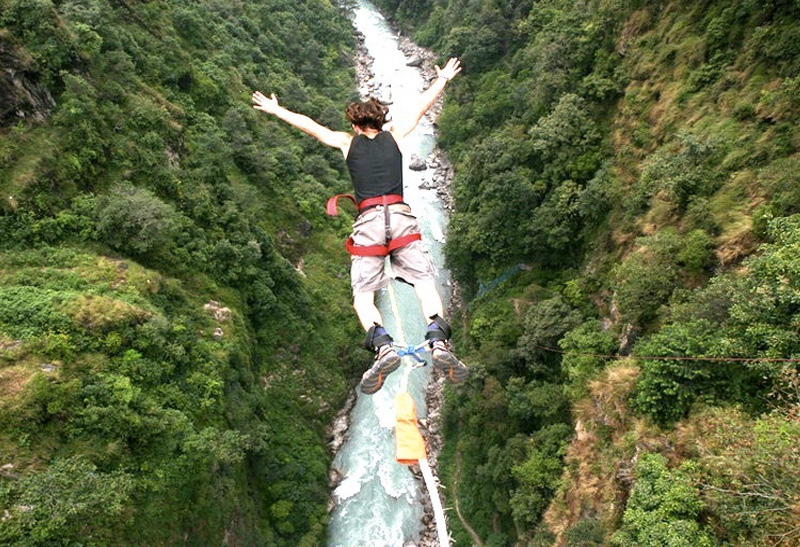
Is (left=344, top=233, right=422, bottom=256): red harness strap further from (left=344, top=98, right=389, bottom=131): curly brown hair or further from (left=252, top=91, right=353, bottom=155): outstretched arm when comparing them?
(left=344, top=98, right=389, bottom=131): curly brown hair

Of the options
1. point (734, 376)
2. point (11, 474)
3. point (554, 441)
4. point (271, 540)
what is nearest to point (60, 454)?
point (11, 474)

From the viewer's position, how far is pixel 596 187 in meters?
20.3

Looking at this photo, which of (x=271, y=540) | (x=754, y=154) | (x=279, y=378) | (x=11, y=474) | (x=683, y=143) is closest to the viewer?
(x=11, y=474)

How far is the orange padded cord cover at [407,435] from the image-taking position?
3.90 meters

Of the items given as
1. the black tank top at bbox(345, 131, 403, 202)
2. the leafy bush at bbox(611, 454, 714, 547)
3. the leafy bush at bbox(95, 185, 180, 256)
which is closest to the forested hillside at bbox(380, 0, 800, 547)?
the leafy bush at bbox(611, 454, 714, 547)

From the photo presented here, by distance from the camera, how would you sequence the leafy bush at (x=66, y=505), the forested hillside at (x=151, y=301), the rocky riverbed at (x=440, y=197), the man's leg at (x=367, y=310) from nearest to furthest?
the man's leg at (x=367, y=310) → the leafy bush at (x=66, y=505) → the forested hillside at (x=151, y=301) → the rocky riverbed at (x=440, y=197)

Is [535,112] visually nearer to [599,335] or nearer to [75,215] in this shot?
[599,335]

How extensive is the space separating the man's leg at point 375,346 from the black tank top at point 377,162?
1.21 meters

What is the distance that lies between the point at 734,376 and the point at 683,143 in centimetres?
938

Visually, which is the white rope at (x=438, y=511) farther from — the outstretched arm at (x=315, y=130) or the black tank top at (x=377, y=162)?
the outstretched arm at (x=315, y=130)

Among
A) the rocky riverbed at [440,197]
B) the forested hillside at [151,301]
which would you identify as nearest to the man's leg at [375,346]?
the forested hillside at [151,301]

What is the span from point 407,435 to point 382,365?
46.6 inches

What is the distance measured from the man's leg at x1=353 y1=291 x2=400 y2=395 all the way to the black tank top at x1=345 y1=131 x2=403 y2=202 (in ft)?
3.98

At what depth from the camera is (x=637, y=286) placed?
1455cm
